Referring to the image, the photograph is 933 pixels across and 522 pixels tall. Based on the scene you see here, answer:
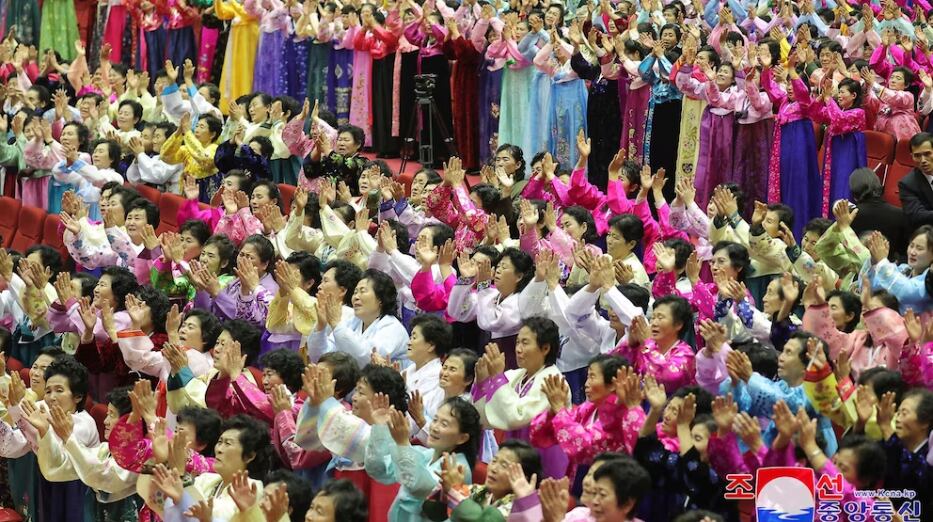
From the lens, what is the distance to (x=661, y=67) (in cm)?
870

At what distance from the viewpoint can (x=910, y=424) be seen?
459cm

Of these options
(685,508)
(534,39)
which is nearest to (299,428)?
(685,508)

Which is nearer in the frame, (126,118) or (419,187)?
(419,187)

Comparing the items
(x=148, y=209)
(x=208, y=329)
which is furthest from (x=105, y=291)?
(x=148, y=209)

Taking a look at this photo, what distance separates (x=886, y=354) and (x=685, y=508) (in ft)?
3.91

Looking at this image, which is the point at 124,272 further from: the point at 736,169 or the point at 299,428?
the point at 736,169

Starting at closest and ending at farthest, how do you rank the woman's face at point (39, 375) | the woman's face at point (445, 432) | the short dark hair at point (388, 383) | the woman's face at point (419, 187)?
1. the woman's face at point (445, 432)
2. the short dark hair at point (388, 383)
3. the woman's face at point (39, 375)
4. the woman's face at point (419, 187)

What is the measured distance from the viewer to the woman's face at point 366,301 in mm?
5828

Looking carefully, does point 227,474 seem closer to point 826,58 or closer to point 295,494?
point 295,494

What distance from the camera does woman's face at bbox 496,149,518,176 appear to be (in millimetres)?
7727

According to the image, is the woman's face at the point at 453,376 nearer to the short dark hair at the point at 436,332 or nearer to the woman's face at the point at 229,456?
the short dark hair at the point at 436,332

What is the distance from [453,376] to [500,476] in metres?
0.73

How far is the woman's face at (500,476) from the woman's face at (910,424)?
111 cm

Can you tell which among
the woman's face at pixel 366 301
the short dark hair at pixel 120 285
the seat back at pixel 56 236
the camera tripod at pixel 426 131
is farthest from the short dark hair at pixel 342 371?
the camera tripod at pixel 426 131
